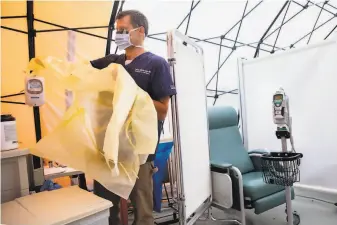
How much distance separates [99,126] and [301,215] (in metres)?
2.34

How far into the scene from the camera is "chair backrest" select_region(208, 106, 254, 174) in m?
2.58

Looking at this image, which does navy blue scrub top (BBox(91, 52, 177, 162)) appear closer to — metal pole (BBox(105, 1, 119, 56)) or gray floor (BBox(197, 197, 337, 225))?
metal pole (BBox(105, 1, 119, 56))

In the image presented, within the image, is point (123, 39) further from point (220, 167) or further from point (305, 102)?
point (305, 102)

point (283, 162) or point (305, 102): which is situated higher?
point (305, 102)

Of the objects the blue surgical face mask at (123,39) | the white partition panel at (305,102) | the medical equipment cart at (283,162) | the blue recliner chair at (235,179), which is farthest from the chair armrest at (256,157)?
the blue surgical face mask at (123,39)

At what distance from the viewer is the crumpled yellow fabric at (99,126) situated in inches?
37.9

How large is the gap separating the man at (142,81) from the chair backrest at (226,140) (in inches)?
52.1

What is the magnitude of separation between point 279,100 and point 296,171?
0.59m

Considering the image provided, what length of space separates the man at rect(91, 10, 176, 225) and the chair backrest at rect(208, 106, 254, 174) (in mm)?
1323

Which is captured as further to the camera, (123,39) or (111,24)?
(111,24)

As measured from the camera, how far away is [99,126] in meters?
1.04

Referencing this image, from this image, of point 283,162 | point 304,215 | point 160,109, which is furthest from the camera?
point 304,215

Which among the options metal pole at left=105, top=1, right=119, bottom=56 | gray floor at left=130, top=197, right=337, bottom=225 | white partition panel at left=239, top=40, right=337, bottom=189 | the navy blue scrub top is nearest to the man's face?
the navy blue scrub top

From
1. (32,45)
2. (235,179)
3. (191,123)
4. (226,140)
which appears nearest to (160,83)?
(191,123)
